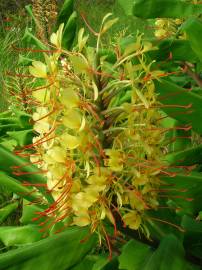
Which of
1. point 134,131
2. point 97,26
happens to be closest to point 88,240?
point 134,131

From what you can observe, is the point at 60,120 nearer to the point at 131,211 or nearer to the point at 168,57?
the point at 131,211

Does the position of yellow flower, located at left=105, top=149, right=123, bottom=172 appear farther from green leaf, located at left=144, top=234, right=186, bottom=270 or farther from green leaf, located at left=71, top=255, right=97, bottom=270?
green leaf, located at left=71, top=255, right=97, bottom=270

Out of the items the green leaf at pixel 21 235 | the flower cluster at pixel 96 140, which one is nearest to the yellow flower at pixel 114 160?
the flower cluster at pixel 96 140

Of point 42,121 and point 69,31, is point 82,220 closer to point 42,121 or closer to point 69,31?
point 42,121

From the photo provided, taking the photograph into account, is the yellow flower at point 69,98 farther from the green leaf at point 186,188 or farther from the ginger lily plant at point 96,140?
the green leaf at point 186,188

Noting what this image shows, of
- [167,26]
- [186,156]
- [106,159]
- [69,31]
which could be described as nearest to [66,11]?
[69,31]

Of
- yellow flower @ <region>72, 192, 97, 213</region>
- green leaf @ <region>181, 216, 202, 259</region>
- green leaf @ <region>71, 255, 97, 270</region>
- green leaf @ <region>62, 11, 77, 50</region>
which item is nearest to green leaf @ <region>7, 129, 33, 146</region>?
green leaf @ <region>62, 11, 77, 50</region>
